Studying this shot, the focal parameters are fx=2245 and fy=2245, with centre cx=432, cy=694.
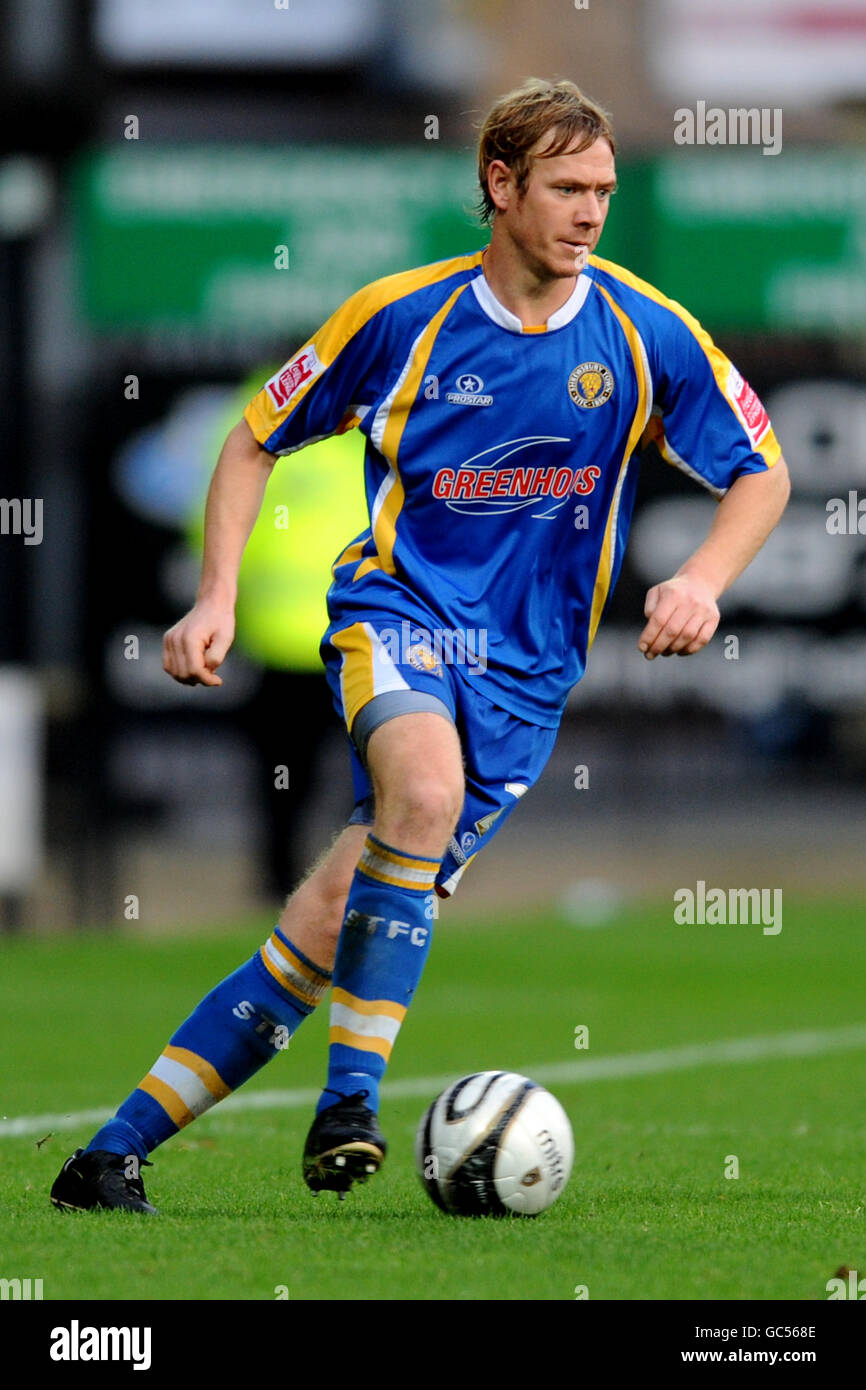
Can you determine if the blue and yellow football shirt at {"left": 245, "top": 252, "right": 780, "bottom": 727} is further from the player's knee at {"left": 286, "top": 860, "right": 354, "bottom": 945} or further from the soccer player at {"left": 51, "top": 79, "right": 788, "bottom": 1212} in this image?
the player's knee at {"left": 286, "top": 860, "right": 354, "bottom": 945}

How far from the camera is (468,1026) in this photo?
9172 mm

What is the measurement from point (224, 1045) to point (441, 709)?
841 mm

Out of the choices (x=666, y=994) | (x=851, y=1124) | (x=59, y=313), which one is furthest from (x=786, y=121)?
(x=851, y=1124)

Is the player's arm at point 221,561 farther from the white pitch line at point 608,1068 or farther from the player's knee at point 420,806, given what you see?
the white pitch line at point 608,1068

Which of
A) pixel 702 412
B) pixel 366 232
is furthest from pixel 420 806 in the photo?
pixel 366 232

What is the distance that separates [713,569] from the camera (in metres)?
4.54

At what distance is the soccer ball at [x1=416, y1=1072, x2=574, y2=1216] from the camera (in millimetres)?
4422

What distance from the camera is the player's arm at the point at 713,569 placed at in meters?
4.34

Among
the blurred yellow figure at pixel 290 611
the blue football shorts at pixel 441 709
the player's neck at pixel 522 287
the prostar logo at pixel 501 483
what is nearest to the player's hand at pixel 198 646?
the blue football shorts at pixel 441 709

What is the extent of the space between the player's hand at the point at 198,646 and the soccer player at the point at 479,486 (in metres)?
0.01

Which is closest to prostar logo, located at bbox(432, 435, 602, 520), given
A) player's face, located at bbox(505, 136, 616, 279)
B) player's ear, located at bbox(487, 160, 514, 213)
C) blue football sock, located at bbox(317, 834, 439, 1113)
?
player's face, located at bbox(505, 136, 616, 279)

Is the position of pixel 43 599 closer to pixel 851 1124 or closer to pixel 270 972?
pixel 851 1124

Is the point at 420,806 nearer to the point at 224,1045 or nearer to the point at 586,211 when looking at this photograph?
the point at 224,1045
